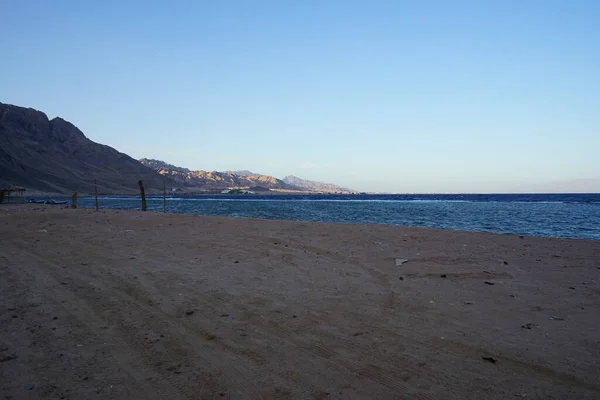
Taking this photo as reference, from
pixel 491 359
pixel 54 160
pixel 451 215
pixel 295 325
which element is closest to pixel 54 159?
pixel 54 160

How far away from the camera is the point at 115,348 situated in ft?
13.5

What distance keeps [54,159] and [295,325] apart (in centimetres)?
17047

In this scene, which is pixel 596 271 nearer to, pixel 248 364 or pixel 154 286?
pixel 248 364

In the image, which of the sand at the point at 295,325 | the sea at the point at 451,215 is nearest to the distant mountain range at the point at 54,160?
the sea at the point at 451,215

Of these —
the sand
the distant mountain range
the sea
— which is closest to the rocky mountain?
the distant mountain range

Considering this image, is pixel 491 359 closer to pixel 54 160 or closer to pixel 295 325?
pixel 295 325

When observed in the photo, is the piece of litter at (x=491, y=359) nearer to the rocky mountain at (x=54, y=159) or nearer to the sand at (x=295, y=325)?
the sand at (x=295, y=325)

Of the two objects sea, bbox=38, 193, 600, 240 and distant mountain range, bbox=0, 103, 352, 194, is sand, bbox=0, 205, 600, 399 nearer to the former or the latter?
sea, bbox=38, 193, 600, 240

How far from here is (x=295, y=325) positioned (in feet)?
16.0

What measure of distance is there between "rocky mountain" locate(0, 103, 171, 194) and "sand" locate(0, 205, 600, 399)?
93141mm

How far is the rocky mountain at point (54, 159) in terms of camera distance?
372 feet

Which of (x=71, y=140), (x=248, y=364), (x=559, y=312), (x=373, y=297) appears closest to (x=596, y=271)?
(x=559, y=312)

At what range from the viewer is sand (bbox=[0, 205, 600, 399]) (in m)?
3.49

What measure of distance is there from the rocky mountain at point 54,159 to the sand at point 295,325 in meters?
93.1
